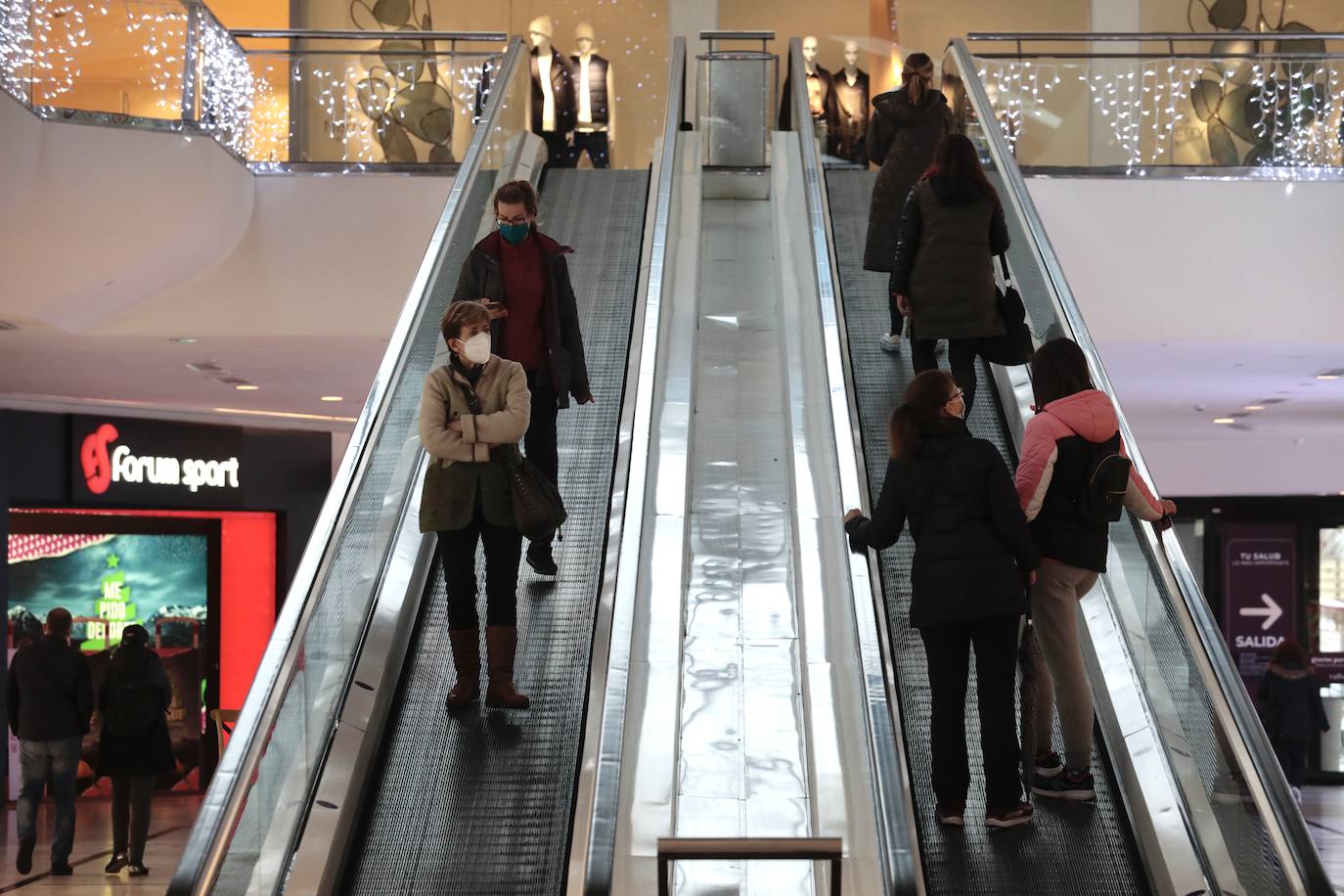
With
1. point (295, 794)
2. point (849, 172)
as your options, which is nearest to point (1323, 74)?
point (849, 172)

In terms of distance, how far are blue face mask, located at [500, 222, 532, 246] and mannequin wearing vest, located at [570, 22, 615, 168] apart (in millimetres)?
7747

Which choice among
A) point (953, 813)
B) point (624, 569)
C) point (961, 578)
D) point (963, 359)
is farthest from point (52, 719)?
point (961, 578)

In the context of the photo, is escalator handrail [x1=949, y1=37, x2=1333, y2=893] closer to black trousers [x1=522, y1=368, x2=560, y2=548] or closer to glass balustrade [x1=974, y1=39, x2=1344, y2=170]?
black trousers [x1=522, y1=368, x2=560, y2=548]

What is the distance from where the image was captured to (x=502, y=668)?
215 inches

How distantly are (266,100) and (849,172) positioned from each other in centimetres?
440

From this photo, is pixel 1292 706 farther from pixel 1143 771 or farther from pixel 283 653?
pixel 283 653

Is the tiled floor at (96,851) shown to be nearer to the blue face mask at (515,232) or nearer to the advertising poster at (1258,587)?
the blue face mask at (515,232)

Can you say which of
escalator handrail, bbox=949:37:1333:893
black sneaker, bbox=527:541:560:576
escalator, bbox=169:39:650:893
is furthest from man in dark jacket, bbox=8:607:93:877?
escalator handrail, bbox=949:37:1333:893

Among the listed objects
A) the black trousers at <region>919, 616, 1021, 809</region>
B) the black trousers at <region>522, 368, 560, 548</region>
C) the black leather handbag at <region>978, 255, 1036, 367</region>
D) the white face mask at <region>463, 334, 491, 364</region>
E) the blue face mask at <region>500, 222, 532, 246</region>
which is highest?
the blue face mask at <region>500, 222, 532, 246</region>

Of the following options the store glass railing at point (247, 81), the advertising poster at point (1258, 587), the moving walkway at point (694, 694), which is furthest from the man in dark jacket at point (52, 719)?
the advertising poster at point (1258, 587)

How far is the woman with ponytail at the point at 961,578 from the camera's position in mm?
4648

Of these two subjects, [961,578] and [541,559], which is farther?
[541,559]

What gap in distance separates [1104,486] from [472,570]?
7.42ft

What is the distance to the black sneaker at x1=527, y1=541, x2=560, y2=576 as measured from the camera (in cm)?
636
